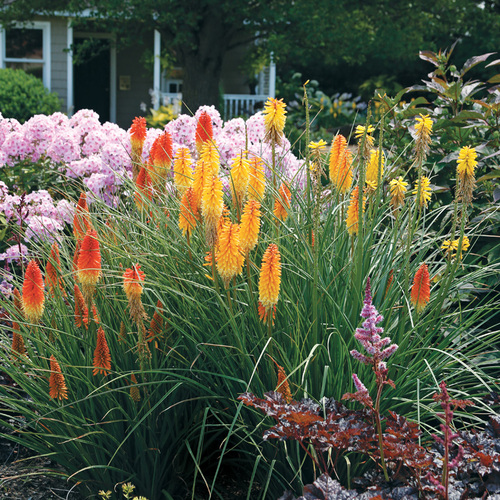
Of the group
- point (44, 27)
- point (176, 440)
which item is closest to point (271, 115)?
point (176, 440)

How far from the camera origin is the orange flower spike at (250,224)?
2.21m

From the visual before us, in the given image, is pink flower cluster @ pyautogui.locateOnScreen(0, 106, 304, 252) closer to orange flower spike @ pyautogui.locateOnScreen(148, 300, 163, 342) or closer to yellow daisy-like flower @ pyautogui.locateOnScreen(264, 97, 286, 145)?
yellow daisy-like flower @ pyautogui.locateOnScreen(264, 97, 286, 145)

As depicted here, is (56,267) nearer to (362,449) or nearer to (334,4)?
(362,449)

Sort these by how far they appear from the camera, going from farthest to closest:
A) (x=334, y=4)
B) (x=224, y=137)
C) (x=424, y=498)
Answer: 1. (x=334, y=4)
2. (x=224, y=137)
3. (x=424, y=498)

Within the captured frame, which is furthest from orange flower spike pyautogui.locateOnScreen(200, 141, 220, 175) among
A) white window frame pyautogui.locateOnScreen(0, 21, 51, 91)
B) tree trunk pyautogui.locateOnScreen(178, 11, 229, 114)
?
white window frame pyautogui.locateOnScreen(0, 21, 51, 91)

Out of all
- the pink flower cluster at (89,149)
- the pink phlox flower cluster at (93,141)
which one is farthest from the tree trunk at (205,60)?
the pink phlox flower cluster at (93,141)

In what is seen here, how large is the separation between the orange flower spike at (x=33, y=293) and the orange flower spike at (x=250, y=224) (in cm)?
75

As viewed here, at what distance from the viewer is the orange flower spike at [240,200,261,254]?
221 centimetres

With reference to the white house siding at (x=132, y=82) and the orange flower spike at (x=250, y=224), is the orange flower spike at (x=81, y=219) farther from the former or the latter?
the white house siding at (x=132, y=82)

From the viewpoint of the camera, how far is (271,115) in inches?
107

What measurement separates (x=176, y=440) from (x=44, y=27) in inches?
699

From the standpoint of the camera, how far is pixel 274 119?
2742 millimetres

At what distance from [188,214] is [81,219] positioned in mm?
553

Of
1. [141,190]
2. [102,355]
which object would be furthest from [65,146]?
[102,355]
